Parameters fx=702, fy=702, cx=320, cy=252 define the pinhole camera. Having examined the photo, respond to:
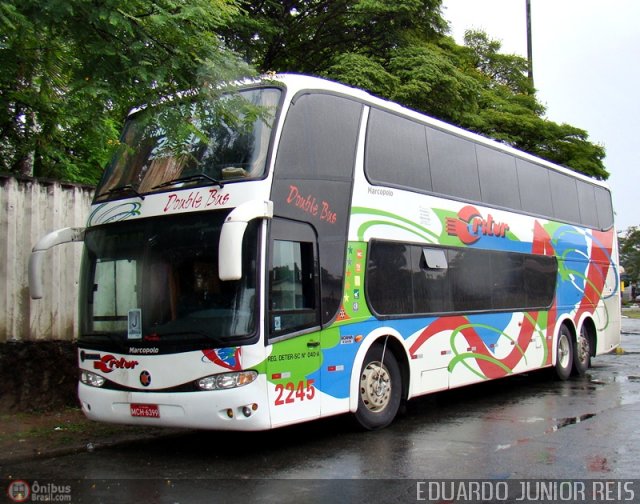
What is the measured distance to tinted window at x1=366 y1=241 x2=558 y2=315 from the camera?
29.3 ft

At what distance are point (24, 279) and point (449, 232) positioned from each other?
601 cm

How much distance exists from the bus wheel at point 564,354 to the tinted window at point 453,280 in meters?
1.11

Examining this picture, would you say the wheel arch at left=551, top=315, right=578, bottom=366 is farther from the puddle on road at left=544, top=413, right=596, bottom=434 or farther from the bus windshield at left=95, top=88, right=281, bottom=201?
the bus windshield at left=95, top=88, right=281, bottom=201

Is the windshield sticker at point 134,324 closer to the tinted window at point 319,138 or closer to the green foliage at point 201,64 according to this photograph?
the green foliage at point 201,64

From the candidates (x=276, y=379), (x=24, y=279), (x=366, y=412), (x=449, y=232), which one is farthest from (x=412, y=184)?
(x=24, y=279)

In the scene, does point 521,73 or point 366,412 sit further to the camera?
point 521,73

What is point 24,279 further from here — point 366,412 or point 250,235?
point 366,412

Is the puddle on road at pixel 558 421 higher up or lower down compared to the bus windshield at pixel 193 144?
lower down

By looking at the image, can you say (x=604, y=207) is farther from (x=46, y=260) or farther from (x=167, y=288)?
(x=46, y=260)

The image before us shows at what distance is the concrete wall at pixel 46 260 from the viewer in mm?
9352

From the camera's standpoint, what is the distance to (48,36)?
664 cm

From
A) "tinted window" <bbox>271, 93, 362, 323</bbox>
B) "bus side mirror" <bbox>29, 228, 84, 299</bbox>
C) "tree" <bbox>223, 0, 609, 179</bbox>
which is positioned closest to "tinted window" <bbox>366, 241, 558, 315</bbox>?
"tinted window" <bbox>271, 93, 362, 323</bbox>


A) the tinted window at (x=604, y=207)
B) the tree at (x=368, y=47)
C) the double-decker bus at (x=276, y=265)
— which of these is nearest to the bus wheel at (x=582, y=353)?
the tinted window at (x=604, y=207)

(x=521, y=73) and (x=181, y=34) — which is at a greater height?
(x=521, y=73)
